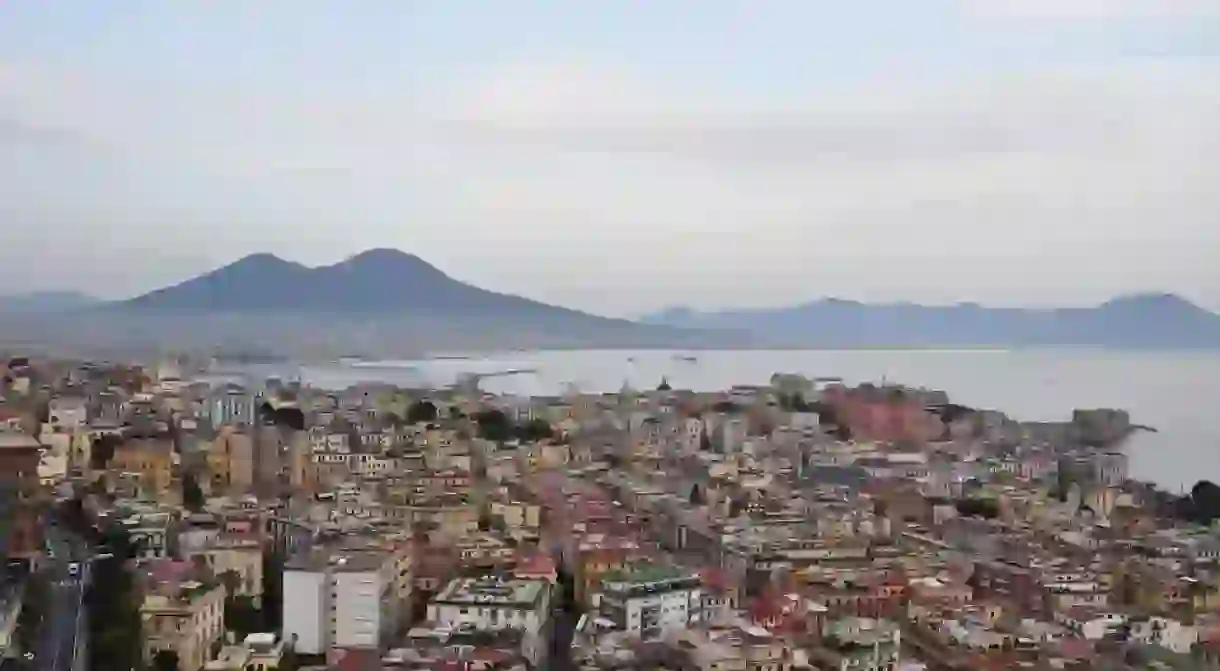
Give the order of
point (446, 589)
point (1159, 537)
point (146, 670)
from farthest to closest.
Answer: point (1159, 537)
point (446, 589)
point (146, 670)

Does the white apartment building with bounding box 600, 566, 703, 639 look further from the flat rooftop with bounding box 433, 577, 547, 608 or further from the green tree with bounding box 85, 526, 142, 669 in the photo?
the green tree with bounding box 85, 526, 142, 669

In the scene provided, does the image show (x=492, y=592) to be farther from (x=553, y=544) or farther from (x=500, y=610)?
(x=553, y=544)

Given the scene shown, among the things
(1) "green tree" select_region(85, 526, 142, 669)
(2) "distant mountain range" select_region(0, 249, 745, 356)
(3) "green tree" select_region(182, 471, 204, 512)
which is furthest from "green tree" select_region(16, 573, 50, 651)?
(2) "distant mountain range" select_region(0, 249, 745, 356)

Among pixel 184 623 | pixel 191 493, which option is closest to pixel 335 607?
pixel 184 623

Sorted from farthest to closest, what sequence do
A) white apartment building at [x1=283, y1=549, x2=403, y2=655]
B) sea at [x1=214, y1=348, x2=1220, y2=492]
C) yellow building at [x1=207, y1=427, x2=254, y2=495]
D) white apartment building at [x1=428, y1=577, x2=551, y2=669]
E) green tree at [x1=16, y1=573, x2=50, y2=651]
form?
sea at [x1=214, y1=348, x2=1220, y2=492] → yellow building at [x1=207, y1=427, x2=254, y2=495] → white apartment building at [x1=283, y1=549, x2=403, y2=655] → white apartment building at [x1=428, y1=577, x2=551, y2=669] → green tree at [x1=16, y1=573, x2=50, y2=651]

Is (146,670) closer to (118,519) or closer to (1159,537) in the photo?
(118,519)

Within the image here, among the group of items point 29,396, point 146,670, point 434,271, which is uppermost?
point 434,271

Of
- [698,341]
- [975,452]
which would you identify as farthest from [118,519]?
[698,341]
